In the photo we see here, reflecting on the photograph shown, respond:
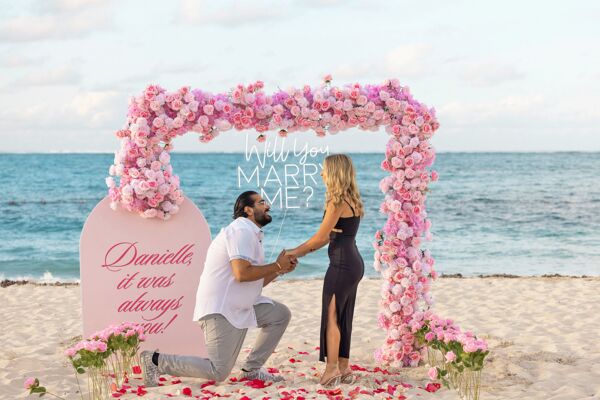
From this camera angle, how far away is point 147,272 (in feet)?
23.1

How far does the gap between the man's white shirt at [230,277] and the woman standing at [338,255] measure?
0.36 metres

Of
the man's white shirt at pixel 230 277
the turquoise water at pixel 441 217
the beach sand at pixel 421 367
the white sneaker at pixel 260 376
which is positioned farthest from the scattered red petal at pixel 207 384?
the turquoise water at pixel 441 217

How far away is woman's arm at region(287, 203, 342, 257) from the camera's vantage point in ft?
19.5

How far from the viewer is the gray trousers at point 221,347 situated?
600 cm

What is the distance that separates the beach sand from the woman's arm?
3.72 feet

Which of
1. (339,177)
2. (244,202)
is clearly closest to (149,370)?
(244,202)

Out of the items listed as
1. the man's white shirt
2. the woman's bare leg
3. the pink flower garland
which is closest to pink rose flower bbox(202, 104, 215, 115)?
the pink flower garland

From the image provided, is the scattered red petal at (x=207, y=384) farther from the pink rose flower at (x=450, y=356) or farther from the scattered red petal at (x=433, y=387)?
the pink rose flower at (x=450, y=356)

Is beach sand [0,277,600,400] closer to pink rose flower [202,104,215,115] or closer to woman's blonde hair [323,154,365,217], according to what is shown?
woman's blonde hair [323,154,365,217]

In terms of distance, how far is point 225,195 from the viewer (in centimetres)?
3412

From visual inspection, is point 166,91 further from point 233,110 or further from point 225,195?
point 225,195

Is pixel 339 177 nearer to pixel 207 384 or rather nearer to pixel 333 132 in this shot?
pixel 333 132

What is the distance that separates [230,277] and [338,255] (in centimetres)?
90

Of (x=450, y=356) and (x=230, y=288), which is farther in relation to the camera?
(x=230, y=288)
